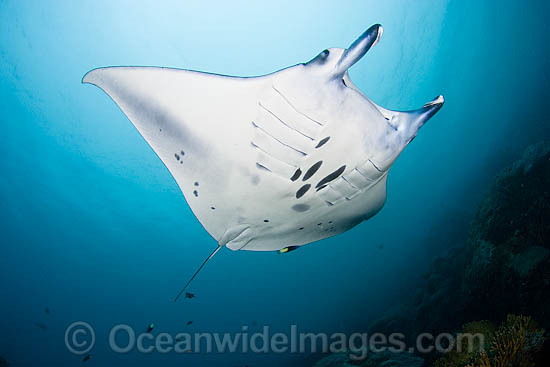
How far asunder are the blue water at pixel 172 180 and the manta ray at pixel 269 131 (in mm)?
10315

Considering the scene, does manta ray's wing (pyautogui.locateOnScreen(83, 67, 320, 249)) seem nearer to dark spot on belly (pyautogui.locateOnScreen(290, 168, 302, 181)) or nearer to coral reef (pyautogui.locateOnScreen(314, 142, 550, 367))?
dark spot on belly (pyautogui.locateOnScreen(290, 168, 302, 181))

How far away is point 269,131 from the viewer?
5.83 ft

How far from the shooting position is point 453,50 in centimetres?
1622

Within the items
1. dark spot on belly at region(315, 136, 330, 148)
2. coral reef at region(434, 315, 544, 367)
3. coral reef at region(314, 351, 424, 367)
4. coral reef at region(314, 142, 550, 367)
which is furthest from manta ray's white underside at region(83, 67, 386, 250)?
coral reef at region(314, 351, 424, 367)

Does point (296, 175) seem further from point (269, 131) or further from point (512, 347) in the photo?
point (512, 347)

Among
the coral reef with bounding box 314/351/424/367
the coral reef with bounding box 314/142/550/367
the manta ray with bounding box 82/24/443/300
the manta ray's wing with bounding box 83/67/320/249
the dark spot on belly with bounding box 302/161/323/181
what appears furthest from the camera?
the coral reef with bounding box 314/351/424/367

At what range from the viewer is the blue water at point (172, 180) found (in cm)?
1075

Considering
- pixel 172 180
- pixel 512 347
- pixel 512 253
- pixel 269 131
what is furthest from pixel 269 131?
pixel 172 180

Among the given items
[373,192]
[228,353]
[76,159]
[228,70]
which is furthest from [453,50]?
[228,353]

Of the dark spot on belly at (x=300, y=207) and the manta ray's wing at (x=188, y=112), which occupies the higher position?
the manta ray's wing at (x=188, y=112)

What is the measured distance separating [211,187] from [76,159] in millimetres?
16353

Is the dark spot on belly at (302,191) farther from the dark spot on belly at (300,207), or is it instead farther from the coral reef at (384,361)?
the coral reef at (384,361)

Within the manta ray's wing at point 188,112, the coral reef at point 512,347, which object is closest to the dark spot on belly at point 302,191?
the manta ray's wing at point 188,112

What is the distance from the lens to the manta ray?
1556 mm
